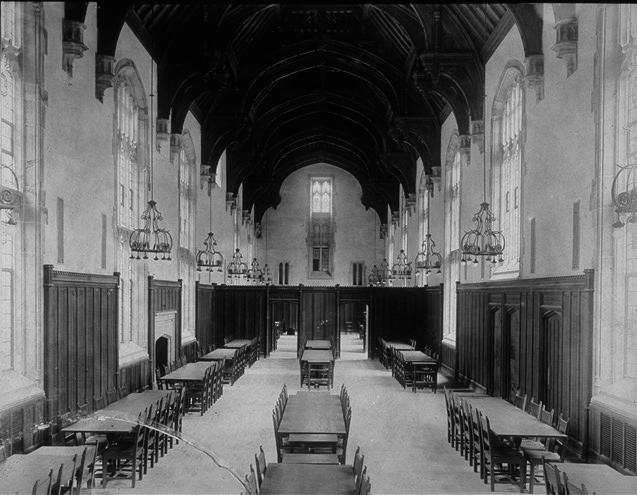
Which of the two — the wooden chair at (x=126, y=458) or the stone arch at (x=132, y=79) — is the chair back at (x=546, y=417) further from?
the stone arch at (x=132, y=79)

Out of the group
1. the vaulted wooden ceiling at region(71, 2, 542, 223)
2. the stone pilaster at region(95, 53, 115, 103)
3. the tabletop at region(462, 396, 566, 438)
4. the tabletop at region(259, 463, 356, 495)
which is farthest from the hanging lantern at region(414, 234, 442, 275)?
the tabletop at region(259, 463, 356, 495)

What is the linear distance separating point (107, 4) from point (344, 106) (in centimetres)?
1404

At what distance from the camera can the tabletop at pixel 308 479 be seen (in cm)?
557

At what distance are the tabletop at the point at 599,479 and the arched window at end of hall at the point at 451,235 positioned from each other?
12135 millimetres

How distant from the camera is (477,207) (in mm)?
15648

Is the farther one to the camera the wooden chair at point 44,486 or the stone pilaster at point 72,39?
the stone pilaster at point 72,39

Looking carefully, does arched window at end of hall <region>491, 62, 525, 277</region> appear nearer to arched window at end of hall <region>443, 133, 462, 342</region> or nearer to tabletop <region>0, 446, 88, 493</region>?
arched window at end of hall <region>443, 133, 462, 342</region>

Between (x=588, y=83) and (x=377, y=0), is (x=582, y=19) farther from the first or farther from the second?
(x=377, y=0)

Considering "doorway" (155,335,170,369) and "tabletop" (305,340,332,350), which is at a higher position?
"doorway" (155,335,170,369)

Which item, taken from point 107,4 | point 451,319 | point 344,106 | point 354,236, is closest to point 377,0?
point 107,4

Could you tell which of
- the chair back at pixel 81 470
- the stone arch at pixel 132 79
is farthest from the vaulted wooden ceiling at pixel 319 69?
the chair back at pixel 81 470

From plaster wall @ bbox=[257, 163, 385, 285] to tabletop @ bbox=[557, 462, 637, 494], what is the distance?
101 feet

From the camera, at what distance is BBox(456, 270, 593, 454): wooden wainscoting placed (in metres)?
9.07

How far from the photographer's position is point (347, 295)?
83.0ft
